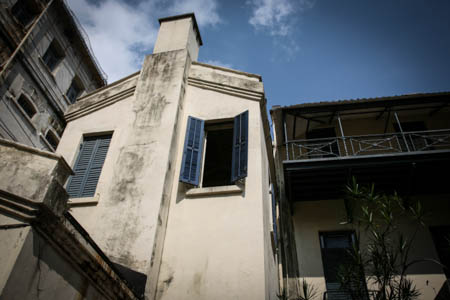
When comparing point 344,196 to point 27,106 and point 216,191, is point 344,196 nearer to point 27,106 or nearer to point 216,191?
point 216,191

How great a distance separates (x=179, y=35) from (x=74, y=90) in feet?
32.8

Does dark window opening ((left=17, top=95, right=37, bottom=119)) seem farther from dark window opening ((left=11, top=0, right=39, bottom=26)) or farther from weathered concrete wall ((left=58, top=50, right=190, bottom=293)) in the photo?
weathered concrete wall ((left=58, top=50, right=190, bottom=293))

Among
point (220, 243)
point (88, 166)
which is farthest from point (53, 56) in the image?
point (220, 243)

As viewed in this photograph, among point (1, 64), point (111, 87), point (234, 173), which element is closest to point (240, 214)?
point (234, 173)

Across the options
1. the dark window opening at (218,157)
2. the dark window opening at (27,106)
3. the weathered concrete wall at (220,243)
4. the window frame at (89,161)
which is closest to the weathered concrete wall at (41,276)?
the weathered concrete wall at (220,243)

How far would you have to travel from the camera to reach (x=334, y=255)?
10320 mm

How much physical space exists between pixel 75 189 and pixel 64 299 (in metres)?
4.62

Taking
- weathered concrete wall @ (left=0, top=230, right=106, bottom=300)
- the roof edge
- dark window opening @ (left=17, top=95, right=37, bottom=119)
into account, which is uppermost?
the roof edge

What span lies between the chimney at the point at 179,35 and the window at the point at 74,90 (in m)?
8.47

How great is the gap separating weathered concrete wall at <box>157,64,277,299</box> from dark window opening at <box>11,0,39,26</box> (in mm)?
10926

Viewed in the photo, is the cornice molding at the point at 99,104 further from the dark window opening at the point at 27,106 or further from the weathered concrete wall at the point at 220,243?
the dark window opening at the point at 27,106

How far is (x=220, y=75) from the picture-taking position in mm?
10078

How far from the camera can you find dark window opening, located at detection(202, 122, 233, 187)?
11.3 metres

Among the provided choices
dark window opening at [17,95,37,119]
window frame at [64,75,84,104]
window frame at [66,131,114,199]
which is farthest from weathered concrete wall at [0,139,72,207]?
window frame at [64,75,84,104]
